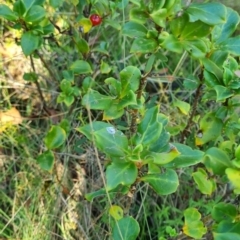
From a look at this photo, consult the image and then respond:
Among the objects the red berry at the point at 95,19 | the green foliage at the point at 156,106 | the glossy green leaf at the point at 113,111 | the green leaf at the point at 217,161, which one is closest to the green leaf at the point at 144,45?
the green foliage at the point at 156,106

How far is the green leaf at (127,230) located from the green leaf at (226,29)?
0.43 metres

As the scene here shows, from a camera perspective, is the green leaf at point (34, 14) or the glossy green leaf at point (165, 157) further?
the green leaf at point (34, 14)

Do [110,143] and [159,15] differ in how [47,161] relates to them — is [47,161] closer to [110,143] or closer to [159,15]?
[110,143]

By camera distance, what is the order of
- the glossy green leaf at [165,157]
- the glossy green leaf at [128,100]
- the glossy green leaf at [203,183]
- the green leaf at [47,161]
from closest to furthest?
the glossy green leaf at [165,157], the glossy green leaf at [128,100], the glossy green leaf at [203,183], the green leaf at [47,161]

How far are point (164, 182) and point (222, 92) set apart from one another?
0.24 metres

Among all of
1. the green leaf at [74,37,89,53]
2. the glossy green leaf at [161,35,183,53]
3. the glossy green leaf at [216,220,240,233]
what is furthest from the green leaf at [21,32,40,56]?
the glossy green leaf at [216,220,240,233]

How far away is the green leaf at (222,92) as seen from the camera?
1.04 m

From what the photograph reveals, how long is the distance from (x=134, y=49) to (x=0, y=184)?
791 millimetres

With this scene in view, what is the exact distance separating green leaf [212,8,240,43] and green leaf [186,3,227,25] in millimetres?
121

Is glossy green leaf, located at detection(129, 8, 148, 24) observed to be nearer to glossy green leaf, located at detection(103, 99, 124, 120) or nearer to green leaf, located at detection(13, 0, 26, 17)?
glossy green leaf, located at detection(103, 99, 124, 120)

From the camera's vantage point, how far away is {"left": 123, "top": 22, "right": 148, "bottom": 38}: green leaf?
101cm

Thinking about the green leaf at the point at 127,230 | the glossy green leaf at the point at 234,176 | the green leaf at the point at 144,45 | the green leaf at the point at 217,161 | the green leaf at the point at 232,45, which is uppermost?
the green leaf at the point at 144,45

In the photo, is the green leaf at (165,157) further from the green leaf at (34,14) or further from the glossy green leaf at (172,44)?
the green leaf at (34,14)

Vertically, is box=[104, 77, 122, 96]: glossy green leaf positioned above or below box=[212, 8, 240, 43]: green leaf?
below
